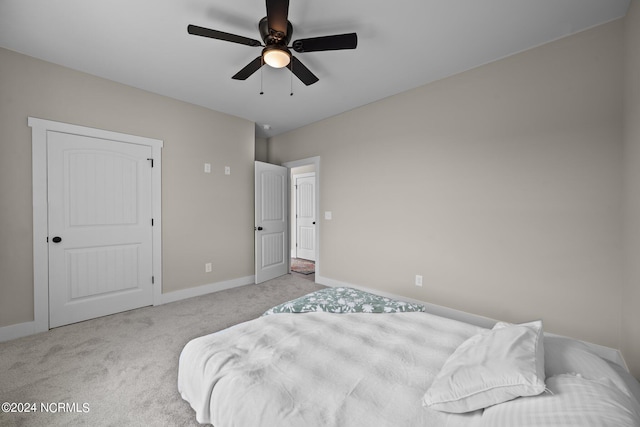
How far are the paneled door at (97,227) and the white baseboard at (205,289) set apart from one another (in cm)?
21

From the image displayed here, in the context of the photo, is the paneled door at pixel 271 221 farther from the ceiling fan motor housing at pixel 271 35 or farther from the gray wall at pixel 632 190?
the gray wall at pixel 632 190

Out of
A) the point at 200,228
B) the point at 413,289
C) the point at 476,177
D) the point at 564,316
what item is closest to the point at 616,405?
the point at 564,316

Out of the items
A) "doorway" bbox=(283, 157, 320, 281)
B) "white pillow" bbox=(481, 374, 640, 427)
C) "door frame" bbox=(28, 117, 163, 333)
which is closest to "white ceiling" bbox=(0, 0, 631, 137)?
"door frame" bbox=(28, 117, 163, 333)

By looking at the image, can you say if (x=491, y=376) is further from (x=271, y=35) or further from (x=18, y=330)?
(x=18, y=330)

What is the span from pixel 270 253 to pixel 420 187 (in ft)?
8.91

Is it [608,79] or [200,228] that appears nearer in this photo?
[608,79]

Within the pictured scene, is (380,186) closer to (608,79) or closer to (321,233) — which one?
(321,233)

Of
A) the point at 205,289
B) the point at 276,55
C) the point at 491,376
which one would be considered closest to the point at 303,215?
the point at 205,289

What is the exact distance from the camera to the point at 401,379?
3.63ft

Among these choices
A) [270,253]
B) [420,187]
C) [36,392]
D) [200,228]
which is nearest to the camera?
[36,392]

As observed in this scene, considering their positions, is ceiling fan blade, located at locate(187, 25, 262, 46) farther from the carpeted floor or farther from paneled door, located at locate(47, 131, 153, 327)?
the carpeted floor

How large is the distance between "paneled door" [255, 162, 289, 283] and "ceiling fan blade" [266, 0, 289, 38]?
2.69 meters

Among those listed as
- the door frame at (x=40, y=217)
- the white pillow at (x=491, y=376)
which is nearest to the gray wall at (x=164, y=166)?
the door frame at (x=40, y=217)

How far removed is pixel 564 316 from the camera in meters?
2.30
